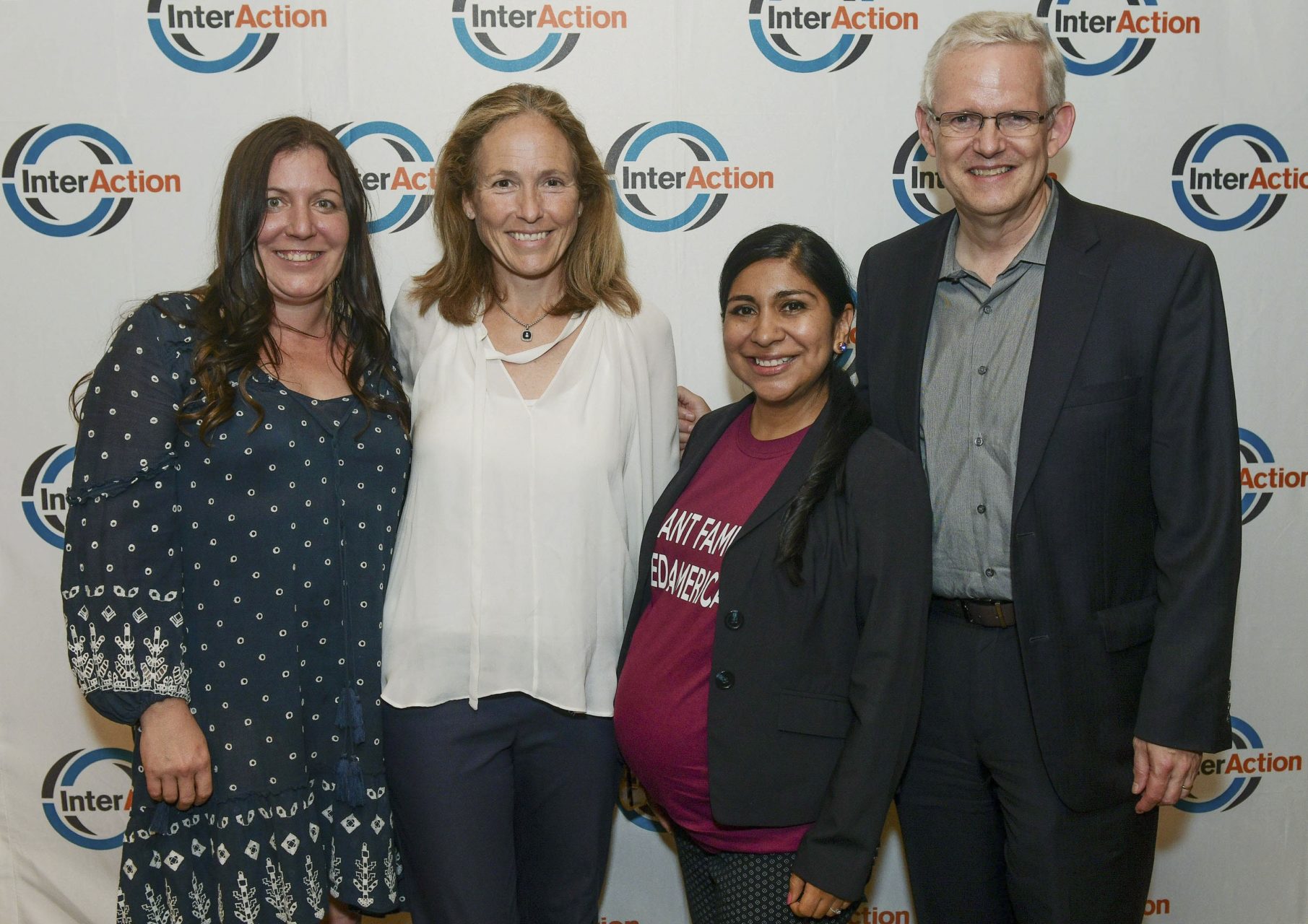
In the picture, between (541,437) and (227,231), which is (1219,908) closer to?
(541,437)

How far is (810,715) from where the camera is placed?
5.43ft

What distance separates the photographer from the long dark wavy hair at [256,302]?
1.83m

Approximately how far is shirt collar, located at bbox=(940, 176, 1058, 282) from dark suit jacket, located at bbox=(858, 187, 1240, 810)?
0.11ft

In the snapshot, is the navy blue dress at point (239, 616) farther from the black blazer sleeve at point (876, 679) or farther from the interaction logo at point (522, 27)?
the interaction logo at point (522, 27)

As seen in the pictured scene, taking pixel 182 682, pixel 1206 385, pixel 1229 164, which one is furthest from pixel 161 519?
pixel 1229 164

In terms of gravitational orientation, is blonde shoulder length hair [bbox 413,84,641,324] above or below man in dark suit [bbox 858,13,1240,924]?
above

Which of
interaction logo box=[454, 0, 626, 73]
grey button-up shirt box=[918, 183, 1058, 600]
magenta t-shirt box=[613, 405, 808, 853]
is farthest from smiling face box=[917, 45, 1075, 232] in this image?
interaction logo box=[454, 0, 626, 73]

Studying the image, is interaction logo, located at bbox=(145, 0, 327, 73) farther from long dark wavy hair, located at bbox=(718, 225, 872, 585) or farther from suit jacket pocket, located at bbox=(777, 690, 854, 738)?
suit jacket pocket, located at bbox=(777, 690, 854, 738)

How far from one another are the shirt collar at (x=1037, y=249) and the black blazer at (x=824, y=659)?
1.56 feet

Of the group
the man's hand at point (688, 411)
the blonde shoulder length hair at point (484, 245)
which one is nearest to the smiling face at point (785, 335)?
the blonde shoulder length hair at point (484, 245)

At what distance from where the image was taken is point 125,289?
2.75 metres

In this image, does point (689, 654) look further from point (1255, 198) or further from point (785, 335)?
point (1255, 198)

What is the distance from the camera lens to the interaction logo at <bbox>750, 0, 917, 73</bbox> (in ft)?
8.90

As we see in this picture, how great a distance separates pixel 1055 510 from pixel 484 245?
131cm
